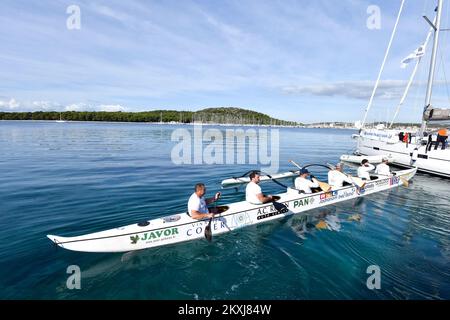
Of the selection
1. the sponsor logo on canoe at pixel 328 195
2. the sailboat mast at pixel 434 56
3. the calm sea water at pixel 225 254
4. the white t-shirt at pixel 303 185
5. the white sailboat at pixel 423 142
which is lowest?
the calm sea water at pixel 225 254

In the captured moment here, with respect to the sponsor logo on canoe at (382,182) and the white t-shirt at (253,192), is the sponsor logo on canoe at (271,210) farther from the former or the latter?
the sponsor logo on canoe at (382,182)

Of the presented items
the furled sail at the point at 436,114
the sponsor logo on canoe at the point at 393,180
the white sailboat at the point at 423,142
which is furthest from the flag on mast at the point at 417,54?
the sponsor logo on canoe at the point at 393,180

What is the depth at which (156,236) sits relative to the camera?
318 inches

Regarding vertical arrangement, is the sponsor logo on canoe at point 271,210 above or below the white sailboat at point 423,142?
below

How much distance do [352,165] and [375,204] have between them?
49.1 feet

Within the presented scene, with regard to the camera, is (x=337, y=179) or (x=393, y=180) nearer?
(x=337, y=179)

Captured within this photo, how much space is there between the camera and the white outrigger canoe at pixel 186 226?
7293 mm

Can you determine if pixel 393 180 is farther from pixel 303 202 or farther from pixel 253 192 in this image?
pixel 253 192

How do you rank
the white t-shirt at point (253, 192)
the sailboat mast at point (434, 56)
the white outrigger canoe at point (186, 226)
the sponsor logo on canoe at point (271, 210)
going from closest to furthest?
the white outrigger canoe at point (186, 226)
the white t-shirt at point (253, 192)
the sponsor logo on canoe at point (271, 210)
the sailboat mast at point (434, 56)

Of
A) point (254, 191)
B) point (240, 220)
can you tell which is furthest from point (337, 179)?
point (240, 220)

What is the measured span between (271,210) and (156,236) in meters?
5.07

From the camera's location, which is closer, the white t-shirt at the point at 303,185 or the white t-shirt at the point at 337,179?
the white t-shirt at the point at 303,185

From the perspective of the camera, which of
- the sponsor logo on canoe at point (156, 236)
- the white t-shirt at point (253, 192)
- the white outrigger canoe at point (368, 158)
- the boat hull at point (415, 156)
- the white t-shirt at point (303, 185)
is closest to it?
the sponsor logo on canoe at point (156, 236)
